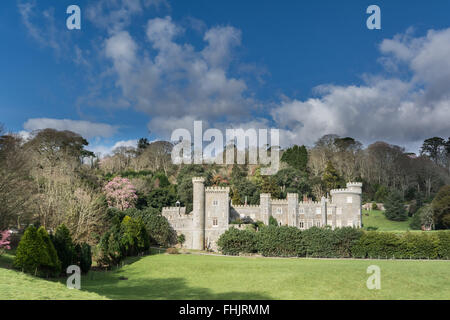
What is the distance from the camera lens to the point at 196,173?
70.3 meters

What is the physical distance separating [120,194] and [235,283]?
3973cm

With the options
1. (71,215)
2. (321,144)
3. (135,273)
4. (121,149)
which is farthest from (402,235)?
(121,149)

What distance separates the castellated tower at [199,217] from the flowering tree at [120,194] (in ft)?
49.7

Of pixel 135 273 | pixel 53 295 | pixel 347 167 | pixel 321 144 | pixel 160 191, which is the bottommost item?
pixel 135 273

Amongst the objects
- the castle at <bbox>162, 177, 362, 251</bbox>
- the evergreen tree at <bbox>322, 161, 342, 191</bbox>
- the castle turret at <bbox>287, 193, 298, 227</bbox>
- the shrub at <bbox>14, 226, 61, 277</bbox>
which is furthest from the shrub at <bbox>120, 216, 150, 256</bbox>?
the evergreen tree at <bbox>322, 161, 342, 191</bbox>

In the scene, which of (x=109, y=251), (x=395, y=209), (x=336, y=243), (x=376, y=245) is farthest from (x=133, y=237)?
(x=395, y=209)

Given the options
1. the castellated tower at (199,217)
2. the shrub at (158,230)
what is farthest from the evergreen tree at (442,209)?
the shrub at (158,230)

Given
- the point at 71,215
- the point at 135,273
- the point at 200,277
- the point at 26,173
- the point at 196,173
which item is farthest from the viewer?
the point at 196,173

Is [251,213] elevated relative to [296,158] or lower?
lower

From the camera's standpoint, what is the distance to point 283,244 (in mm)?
Answer: 42062

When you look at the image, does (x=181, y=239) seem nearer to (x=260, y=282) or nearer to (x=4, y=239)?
(x=260, y=282)

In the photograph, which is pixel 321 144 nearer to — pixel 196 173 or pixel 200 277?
pixel 196 173

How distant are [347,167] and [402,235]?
138ft
